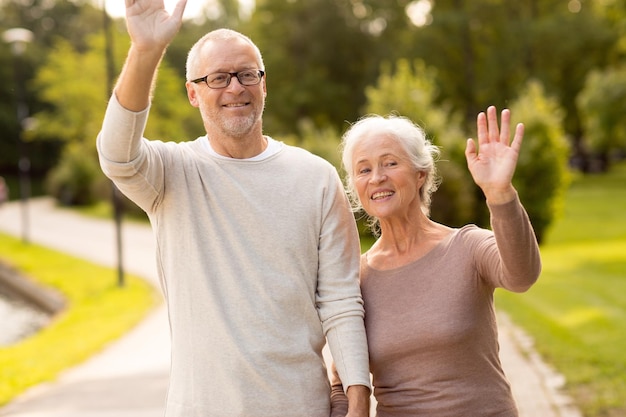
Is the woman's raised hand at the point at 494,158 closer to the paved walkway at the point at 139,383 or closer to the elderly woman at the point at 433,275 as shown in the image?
the elderly woman at the point at 433,275

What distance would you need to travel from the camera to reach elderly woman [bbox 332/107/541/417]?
9.21 feet

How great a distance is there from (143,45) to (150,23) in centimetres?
9

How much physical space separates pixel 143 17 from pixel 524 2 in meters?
50.3

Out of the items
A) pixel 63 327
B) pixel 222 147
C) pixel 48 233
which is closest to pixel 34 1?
pixel 48 233

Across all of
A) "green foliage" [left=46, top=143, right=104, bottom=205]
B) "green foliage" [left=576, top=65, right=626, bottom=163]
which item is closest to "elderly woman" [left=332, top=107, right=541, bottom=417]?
"green foliage" [left=576, top=65, right=626, bottom=163]

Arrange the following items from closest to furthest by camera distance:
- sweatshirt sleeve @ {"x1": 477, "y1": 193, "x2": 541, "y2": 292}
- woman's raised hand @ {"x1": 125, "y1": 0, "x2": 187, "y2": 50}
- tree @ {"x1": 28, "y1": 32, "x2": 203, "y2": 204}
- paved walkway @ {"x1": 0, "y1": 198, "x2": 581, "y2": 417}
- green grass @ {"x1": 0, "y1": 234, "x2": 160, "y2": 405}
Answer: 1. woman's raised hand @ {"x1": 125, "y1": 0, "x2": 187, "y2": 50}
2. sweatshirt sleeve @ {"x1": 477, "y1": 193, "x2": 541, "y2": 292}
3. paved walkway @ {"x1": 0, "y1": 198, "x2": 581, "y2": 417}
4. green grass @ {"x1": 0, "y1": 234, "x2": 160, "y2": 405}
5. tree @ {"x1": 28, "y1": 32, "x2": 203, "y2": 204}

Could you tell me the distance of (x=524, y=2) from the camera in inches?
1959

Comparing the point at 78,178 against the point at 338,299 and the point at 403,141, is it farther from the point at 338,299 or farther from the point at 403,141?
the point at 338,299

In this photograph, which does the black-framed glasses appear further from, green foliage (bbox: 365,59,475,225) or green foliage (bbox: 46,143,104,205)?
green foliage (bbox: 46,143,104,205)

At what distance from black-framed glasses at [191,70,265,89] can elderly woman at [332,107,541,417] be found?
50cm

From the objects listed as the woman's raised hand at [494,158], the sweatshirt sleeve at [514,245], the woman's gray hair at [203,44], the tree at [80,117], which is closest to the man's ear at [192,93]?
the woman's gray hair at [203,44]

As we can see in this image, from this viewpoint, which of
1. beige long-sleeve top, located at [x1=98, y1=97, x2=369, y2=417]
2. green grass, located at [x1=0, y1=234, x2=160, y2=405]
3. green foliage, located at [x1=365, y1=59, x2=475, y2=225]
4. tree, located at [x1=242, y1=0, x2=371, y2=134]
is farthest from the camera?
tree, located at [x1=242, y1=0, x2=371, y2=134]

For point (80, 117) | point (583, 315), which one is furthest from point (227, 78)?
point (80, 117)

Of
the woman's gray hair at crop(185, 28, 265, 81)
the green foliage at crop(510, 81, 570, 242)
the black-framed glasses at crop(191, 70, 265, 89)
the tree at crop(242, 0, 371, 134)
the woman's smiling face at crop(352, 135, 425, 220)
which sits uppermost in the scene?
the tree at crop(242, 0, 371, 134)
